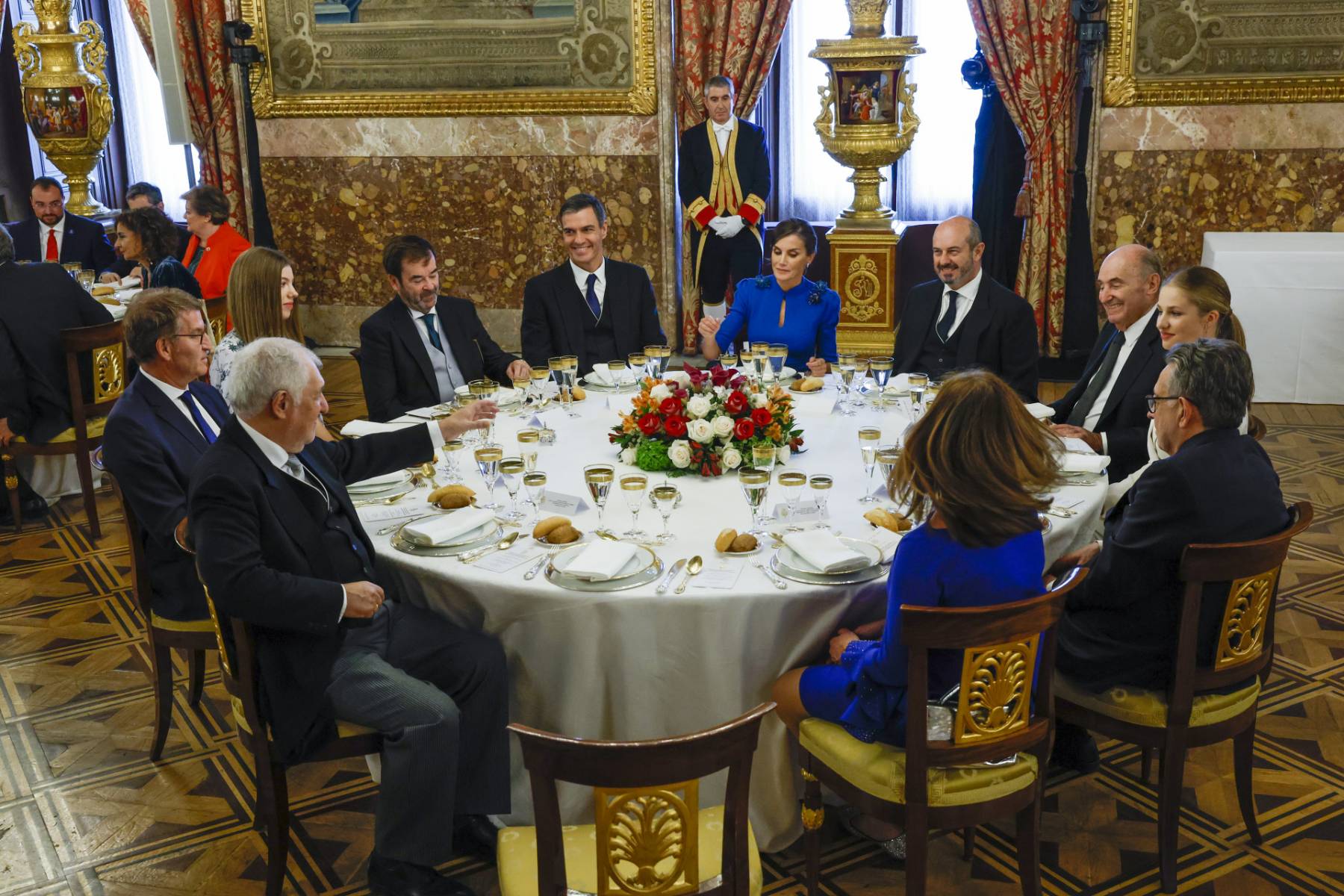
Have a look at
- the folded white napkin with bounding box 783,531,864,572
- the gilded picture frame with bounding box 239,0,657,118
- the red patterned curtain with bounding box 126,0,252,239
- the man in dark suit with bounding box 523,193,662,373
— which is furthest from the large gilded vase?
the folded white napkin with bounding box 783,531,864,572

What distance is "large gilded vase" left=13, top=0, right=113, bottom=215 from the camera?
8367mm

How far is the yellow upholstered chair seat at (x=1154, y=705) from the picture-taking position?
2.72 meters

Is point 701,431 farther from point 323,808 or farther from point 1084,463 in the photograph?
point 323,808

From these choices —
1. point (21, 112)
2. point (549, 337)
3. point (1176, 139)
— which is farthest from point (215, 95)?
point (1176, 139)

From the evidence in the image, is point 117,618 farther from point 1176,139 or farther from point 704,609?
point 1176,139

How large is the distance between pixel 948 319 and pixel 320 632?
9.21 ft

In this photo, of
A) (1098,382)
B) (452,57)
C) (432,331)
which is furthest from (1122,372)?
(452,57)

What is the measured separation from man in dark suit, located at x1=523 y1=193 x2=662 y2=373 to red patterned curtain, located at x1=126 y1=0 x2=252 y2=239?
13.8 ft

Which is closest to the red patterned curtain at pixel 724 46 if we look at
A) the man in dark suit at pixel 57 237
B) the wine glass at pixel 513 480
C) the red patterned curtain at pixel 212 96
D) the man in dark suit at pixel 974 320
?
the red patterned curtain at pixel 212 96

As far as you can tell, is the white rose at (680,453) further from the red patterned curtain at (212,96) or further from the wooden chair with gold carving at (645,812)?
the red patterned curtain at (212,96)

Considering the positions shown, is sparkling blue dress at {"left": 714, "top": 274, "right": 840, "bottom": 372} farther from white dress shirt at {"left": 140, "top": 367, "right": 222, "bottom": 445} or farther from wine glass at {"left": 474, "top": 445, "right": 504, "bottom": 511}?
white dress shirt at {"left": 140, "top": 367, "right": 222, "bottom": 445}

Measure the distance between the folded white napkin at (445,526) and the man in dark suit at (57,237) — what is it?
544 cm

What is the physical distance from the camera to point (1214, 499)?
260 centimetres

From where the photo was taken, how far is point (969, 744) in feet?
7.82
